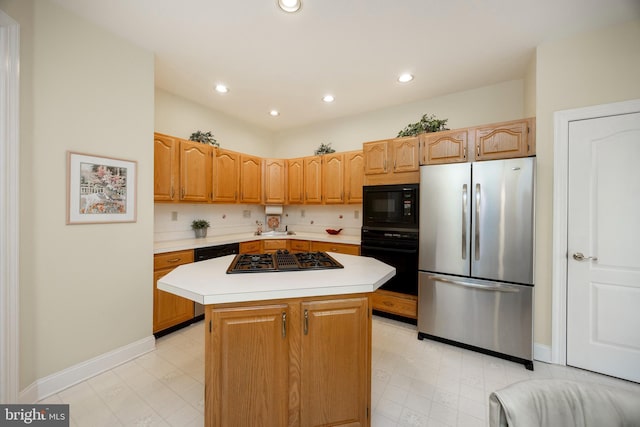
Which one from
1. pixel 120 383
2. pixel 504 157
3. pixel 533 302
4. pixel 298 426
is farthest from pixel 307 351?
pixel 504 157

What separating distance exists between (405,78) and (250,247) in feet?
9.68

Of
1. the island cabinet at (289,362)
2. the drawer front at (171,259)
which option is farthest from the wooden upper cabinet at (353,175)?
the island cabinet at (289,362)

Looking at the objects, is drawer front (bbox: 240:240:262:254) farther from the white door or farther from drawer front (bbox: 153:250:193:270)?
the white door

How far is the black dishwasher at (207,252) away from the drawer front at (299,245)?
877 mm

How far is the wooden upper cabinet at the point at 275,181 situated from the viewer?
13.7 feet

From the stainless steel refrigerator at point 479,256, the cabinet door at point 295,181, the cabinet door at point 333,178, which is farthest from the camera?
the cabinet door at point 295,181

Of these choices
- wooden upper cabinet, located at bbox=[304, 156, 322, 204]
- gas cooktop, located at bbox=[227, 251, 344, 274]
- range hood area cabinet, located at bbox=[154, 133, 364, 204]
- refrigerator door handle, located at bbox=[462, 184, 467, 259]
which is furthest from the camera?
wooden upper cabinet, located at bbox=[304, 156, 322, 204]

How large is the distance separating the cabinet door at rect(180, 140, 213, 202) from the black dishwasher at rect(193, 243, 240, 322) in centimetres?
67

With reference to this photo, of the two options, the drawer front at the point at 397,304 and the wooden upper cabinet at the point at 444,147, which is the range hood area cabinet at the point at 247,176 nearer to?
the wooden upper cabinet at the point at 444,147

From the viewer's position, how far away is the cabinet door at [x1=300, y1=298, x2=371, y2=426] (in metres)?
1.31

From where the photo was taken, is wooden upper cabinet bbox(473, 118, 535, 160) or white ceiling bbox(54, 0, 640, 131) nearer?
white ceiling bbox(54, 0, 640, 131)

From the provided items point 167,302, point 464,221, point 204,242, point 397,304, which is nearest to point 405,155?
point 464,221

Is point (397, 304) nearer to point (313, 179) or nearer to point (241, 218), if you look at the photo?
point (313, 179)

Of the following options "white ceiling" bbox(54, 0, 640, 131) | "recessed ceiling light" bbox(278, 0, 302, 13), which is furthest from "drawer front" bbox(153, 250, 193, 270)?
"recessed ceiling light" bbox(278, 0, 302, 13)
